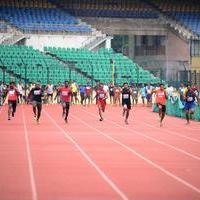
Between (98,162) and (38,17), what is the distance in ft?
156

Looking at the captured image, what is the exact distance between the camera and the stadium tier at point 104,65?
5456 centimetres

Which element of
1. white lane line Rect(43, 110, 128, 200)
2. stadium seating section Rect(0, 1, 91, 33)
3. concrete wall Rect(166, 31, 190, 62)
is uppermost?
stadium seating section Rect(0, 1, 91, 33)

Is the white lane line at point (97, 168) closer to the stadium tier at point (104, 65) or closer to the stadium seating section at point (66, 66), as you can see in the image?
the stadium seating section at point (66, 66)

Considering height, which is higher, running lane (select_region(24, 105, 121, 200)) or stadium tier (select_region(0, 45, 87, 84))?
stadium tier (select_region(0, 45, 87, 84))

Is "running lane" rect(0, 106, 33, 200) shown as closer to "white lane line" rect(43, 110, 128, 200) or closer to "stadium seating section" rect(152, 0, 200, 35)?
"white lane line" rect(43, 110, 128, 200)

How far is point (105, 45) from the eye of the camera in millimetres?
62406

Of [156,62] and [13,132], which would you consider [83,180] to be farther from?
Answer: [156,62]

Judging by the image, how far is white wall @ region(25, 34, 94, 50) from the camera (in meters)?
59.7

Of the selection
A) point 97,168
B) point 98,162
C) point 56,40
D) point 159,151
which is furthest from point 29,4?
point 97,168

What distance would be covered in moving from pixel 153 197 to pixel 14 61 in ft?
140

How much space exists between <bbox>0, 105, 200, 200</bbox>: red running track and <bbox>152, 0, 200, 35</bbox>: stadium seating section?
3778 centimetres

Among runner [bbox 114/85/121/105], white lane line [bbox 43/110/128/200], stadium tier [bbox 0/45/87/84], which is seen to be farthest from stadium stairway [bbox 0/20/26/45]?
white lane line [bbox 43/110/128/200]

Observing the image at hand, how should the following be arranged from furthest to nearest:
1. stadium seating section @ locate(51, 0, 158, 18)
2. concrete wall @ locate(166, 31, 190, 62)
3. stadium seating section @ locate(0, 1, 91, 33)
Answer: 1. stadium seating section @ locate(51, 0, 158, 18)
2. concrete wall @ locate(166, 31, 190, 62)
3. stadium seating section @ locate(0, 1, 91, 33)

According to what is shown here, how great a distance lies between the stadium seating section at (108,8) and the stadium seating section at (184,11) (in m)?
1.40
